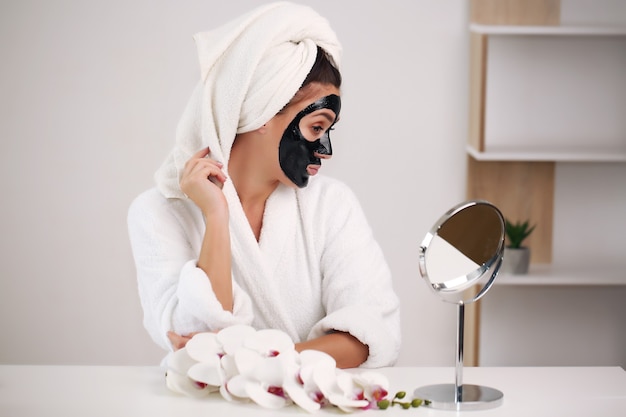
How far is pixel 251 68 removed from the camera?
73.6 inches

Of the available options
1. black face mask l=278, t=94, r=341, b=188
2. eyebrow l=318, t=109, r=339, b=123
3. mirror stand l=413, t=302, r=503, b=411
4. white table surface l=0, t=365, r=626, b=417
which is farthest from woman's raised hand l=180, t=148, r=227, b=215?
mirror stand l=413, t=302, r=503, b=411


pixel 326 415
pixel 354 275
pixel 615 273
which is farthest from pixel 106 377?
pixel 615 273

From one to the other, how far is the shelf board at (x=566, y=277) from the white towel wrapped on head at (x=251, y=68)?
1519mm

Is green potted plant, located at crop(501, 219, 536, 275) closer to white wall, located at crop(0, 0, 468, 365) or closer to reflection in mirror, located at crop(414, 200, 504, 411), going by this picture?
white wall, located at crop(0, 0, 468, 365)

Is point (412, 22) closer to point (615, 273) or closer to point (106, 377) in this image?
point (615, 273)

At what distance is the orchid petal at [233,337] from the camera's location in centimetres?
148

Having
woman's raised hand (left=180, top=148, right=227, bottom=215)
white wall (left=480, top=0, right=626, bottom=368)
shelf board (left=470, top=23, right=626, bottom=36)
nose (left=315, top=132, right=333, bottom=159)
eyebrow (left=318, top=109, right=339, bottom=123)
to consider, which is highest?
shelf board (left=470, top=23, right=626, bottom=36)

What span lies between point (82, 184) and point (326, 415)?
7.64ft

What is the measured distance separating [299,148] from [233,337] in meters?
0.57

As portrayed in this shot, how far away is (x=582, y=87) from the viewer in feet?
11.1

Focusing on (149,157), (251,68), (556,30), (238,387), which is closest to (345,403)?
(238,387)

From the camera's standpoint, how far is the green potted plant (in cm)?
326

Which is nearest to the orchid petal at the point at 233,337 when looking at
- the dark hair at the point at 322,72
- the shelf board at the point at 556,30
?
the dark hair at the point at 322,72

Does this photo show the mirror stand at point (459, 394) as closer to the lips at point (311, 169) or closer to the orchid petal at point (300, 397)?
the orchid petal at point (300, 397)
